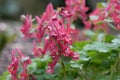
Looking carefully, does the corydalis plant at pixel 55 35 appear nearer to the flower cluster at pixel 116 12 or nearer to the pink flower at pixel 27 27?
the pink flower at pixel 27 27

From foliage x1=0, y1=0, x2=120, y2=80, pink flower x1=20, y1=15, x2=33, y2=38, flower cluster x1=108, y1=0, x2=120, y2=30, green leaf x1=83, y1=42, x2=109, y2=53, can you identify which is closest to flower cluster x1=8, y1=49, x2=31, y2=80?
foliage x1=0, y1=0, x2=120, y2=80

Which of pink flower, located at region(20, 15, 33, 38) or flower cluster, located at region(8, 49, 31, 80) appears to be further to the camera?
pink flower, located at region(20, 15, 33, 38)

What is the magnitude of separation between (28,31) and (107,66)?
35 cm

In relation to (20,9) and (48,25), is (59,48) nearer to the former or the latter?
(48,25)

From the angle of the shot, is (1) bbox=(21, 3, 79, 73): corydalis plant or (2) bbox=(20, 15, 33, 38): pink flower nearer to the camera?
(1) bbox=(21, 3, 79, 73): corydalis plant

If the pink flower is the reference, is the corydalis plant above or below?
below

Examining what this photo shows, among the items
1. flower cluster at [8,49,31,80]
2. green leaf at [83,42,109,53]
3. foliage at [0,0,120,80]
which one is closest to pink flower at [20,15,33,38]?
foliage at [0,0,120,80]

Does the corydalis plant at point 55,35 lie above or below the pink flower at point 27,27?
below

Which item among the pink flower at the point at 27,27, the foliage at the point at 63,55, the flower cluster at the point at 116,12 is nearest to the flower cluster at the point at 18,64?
the foliage at the point at 63,55

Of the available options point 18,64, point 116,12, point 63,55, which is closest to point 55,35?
point 63,55

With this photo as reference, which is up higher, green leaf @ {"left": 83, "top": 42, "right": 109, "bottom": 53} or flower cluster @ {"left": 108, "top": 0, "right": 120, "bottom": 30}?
flower cluster @ {"left": 108, "top": 0, "right": 120, "bottom": 30}

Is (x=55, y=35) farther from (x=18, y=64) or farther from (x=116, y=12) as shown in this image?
(x=116, y=12)

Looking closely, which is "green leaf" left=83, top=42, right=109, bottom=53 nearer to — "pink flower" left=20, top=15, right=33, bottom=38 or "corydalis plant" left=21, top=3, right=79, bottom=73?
"corydalis plant" left=21, top=3, right=79, bottom=73

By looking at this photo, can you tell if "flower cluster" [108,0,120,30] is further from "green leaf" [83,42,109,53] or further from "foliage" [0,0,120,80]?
"green leaf" [83,42,109,53]
